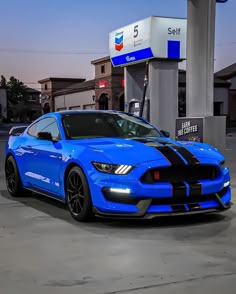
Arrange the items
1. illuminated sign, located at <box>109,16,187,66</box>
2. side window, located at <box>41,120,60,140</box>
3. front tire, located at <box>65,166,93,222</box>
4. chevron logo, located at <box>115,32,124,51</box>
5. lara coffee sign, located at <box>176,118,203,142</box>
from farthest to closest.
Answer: chevron logo, located at <box>115,32,124,51</box>, illuminated sign, located at <box>109,16,187,66</box>, lara coffee sign, located at <box>176,118,203,142</box>, side window, located at <box>41,120,60,140</box>, front tire, located at <box>65,166,93,222</box>

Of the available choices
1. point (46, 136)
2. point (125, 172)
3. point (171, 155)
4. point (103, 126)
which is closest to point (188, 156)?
point (171, 155)

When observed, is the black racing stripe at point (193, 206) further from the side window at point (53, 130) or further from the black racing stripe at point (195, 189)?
the side window at point (53, 130)

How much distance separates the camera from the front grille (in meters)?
5.63

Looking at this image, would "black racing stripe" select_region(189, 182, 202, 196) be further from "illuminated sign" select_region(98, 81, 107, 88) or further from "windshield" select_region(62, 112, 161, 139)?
"illuminated sign" select_region(98, 81, 107, 88)

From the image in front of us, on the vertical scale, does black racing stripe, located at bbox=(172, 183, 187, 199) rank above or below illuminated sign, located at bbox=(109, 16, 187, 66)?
below

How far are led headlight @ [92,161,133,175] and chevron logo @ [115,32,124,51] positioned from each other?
767 centimetres

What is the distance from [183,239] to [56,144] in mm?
2420

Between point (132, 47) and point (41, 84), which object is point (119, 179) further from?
point (41, 84)

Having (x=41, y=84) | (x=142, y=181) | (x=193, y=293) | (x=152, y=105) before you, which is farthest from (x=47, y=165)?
(x=41, y=84)

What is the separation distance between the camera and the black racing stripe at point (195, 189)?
571 cm

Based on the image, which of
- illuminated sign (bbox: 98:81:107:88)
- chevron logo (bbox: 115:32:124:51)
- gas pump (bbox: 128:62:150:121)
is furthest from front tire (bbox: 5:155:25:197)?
illuminated sign (bbox: 98:81:107:88)

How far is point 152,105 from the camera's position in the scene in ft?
40.4

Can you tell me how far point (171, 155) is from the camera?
583 cm

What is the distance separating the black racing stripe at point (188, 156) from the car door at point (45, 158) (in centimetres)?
166
